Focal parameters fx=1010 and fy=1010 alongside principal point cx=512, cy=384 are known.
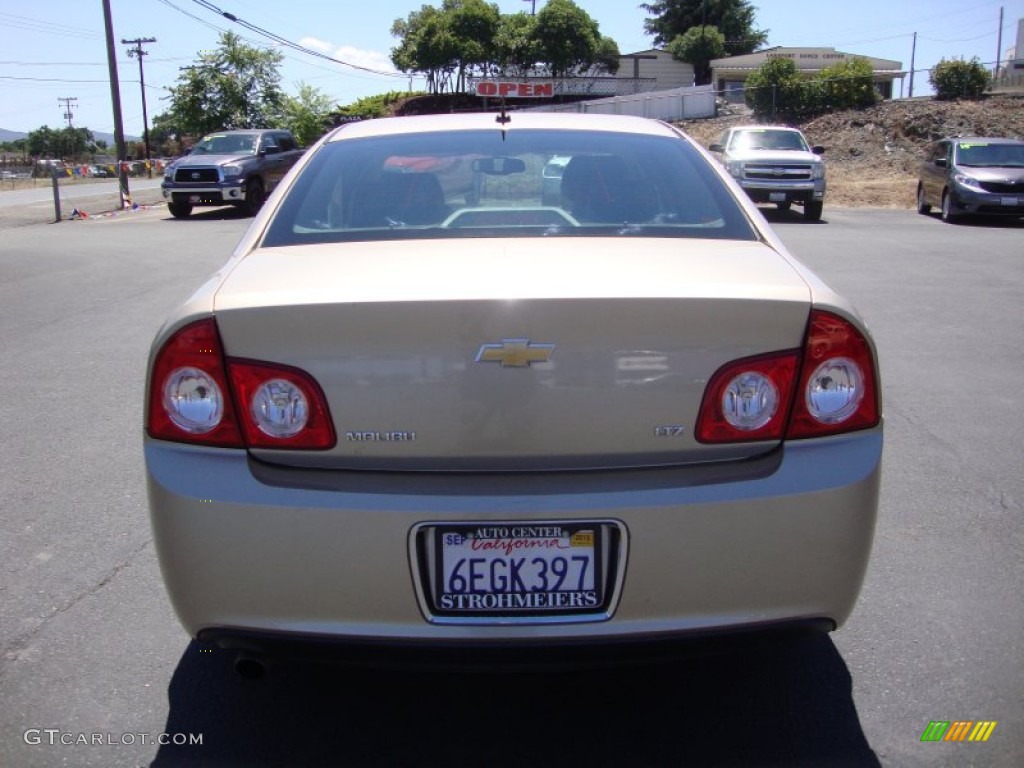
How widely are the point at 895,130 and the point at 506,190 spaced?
35719mm

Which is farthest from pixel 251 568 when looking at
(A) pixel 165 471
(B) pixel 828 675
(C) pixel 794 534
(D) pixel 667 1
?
(D) pixel 667 1

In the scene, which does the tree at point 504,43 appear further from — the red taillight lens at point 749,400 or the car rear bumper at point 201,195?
the red taillight lens at point 749,400

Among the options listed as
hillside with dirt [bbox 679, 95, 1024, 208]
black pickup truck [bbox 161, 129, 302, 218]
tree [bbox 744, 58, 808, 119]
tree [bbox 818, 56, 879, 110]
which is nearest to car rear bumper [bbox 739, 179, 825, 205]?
black pickup truck [bbox 161, 129, 302, 218]

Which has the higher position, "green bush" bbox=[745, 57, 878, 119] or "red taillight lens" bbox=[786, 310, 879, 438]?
"green bush" bbox=[745, 57, 878, 119]

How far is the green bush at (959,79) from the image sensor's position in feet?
125

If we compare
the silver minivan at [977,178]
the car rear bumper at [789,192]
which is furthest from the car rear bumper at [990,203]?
the car rear bumper at [789,192]

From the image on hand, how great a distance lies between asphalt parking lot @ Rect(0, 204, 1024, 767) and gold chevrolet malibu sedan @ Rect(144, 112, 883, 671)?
0.67ft

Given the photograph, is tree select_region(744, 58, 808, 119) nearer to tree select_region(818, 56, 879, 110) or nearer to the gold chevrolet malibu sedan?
tree select_region(818, 56, 879, 110)

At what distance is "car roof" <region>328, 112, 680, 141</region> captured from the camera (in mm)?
3770

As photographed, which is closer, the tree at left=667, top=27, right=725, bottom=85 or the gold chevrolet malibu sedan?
the gold chevrolet malibu sedan

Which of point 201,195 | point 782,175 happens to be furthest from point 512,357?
point 201,195

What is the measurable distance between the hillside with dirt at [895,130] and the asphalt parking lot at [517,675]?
89.1ft

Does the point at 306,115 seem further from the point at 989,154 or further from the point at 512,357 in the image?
the point at 512,357

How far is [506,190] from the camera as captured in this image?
12.0 ft
